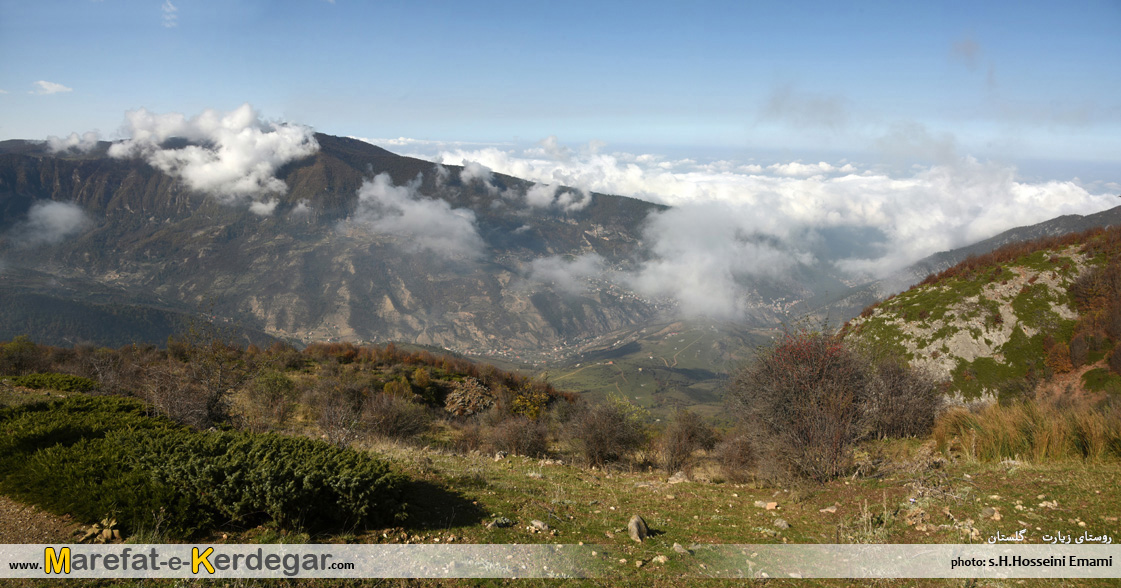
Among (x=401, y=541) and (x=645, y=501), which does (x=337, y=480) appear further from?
(x=645, y=501)

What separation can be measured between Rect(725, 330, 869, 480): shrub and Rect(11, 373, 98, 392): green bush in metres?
27.1

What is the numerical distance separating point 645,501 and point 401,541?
244 inches

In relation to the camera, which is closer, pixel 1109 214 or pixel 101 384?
pixel 101 384

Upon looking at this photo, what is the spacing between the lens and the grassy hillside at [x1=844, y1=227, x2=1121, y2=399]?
31125 millimetres

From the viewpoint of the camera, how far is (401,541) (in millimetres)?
7605

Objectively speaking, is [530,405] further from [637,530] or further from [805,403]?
[637,530]

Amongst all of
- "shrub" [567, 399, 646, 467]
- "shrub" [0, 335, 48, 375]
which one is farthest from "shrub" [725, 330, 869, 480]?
"shrub" [0, 335, 48, 375]

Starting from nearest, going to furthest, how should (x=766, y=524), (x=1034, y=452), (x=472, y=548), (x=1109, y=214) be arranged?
(x=472, y=548)
(x=766, y=524)
(x=1034, y=452)
(x=1109, y=214)

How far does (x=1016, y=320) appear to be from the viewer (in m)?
35.2

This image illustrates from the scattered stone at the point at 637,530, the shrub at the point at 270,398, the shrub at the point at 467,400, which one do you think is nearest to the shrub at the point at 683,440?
the scattered stone at the point at 637,530

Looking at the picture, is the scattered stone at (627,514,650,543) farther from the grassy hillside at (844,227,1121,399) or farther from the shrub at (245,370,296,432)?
the grassy hillside at (844,227,1121,399)

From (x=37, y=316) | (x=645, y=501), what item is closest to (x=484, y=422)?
(x=645, y=501)

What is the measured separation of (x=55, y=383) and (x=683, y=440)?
2706cm

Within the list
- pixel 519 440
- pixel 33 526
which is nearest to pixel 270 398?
pixel 519 440
